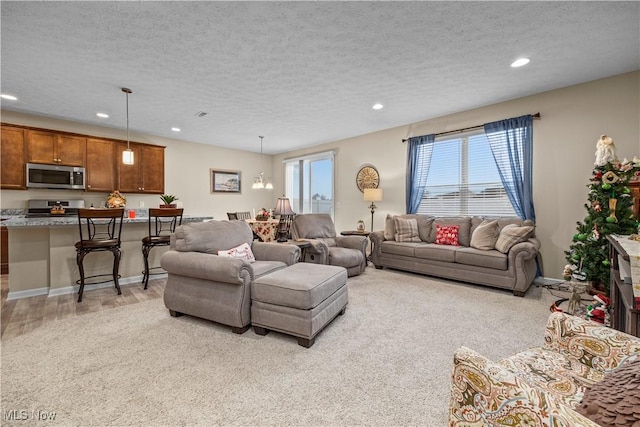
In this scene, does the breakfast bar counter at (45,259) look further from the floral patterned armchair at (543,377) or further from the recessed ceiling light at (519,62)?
the recessed ceiling light at (519,62)

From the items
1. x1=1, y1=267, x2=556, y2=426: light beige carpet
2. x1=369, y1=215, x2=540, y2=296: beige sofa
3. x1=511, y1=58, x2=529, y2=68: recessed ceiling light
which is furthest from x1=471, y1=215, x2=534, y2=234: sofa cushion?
x1=511, y1=58, x2=529, y2=68: recessed ceiling light

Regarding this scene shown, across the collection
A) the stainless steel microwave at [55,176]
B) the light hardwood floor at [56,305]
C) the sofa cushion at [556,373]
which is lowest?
the light hardwood floor at [56,305]

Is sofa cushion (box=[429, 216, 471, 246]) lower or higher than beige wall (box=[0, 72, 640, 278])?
lower

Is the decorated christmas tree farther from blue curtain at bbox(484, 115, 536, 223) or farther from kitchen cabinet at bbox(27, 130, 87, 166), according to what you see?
kitchen cabinet at bbox(27, 130, 87, 166)

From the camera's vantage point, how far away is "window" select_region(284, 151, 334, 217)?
6875 mm

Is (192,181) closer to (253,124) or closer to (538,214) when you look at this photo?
(253,124)

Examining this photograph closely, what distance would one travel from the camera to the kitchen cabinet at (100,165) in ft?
16.4

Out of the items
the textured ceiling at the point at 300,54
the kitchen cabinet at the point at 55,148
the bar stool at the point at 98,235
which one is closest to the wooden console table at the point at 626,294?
the textured ceiling at the point at 300,54

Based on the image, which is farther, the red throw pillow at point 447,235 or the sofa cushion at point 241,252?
the red throw pillow at point 447,235

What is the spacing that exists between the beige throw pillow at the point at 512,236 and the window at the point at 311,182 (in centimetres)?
375

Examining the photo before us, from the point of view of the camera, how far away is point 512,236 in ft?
11.7

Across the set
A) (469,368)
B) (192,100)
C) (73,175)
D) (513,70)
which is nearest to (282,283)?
(469,368)

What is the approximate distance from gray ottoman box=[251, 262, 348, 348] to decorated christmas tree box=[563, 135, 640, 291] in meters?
2.72

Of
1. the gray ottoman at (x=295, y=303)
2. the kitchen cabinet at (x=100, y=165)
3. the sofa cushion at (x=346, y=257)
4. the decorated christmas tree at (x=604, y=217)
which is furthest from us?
the kitchen cabinet at (x=100, y=165)
